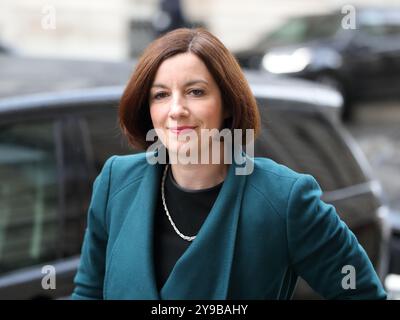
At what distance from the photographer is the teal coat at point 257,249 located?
1483 millimetres

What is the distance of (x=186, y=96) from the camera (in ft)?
4.79

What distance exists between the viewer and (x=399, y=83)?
11.4 meters

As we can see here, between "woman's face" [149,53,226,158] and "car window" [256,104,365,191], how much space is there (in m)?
0.83

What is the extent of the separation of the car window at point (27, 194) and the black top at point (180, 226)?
2.98ft

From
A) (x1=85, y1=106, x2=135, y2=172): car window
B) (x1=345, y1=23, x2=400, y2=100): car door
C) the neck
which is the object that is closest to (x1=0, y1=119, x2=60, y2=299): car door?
(x1=85, y1=106, x2=135, y2=172): car window

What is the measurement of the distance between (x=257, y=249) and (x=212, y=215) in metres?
0.11

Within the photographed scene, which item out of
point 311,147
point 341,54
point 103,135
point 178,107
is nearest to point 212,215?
point 178,107

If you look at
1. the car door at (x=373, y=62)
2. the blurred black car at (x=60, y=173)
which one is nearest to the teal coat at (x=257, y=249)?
the blurred black car at (x=60, y=173)

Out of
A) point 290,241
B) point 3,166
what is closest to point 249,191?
point 290,241

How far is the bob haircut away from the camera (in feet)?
4.78

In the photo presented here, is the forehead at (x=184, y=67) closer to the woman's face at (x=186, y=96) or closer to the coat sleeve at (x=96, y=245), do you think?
the woman's face at (x=186, y=96)

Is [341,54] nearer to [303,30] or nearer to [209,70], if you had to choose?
[303,30]

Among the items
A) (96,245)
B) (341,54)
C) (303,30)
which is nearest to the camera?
(96,245)
